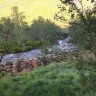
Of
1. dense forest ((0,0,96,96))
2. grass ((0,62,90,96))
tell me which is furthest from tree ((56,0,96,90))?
grass ((0,62,90,96))

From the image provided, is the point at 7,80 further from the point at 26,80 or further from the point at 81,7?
the point at 81,7

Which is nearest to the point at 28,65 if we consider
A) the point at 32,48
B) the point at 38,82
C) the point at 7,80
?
the point at 7,80

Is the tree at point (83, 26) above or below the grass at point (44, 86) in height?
above

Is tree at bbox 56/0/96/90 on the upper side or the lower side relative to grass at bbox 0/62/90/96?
upper

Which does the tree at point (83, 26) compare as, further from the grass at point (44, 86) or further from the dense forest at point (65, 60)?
the grass at point (44, 86)

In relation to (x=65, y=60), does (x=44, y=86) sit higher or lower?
lower

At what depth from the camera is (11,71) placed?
62.3ft

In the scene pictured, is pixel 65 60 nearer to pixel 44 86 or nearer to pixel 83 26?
pixel 44 86

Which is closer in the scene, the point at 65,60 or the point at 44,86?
the point at 44,86

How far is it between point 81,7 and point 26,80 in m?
8.54

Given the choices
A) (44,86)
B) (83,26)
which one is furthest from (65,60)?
(83,26)

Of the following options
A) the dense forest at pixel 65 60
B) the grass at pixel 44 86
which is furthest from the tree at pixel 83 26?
the grass at pixel 44 86

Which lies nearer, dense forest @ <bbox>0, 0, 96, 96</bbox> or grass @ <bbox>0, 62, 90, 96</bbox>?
dense forest @ <bbox>0, 0, 96, 96</bbox>

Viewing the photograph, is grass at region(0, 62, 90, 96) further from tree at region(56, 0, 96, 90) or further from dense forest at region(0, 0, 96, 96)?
tree at region(56, 0, 96, 90)
